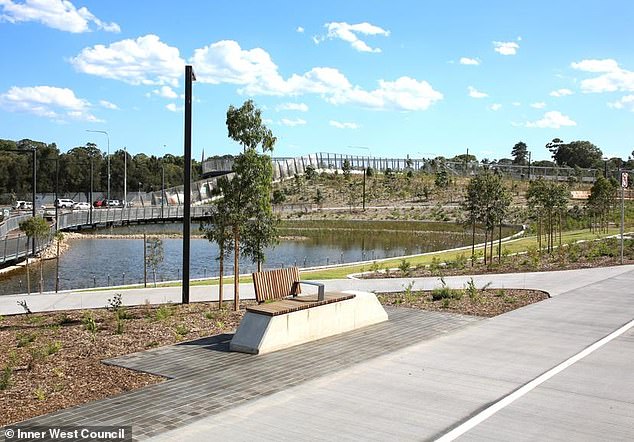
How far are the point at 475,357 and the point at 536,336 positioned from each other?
2002 mm

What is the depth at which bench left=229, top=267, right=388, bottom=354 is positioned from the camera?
9.67m

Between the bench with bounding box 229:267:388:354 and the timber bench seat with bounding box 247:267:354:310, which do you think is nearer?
the bench with bounding box 229:267:388:354

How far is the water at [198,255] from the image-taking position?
90.2 ft

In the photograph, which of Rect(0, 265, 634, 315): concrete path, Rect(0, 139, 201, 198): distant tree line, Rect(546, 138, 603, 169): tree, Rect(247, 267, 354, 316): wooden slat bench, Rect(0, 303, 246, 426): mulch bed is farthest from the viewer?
Rect(546, 138, 603, 169): tree

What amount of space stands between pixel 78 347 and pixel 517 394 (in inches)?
253

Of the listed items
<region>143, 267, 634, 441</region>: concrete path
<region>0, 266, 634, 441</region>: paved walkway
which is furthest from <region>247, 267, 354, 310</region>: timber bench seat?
<region>143, 267, 634, 441</region>: concrete path

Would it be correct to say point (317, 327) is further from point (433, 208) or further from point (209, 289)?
point (433, 208)

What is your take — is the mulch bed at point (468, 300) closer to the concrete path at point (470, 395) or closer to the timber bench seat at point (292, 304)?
the concrete path at point (470, 395)

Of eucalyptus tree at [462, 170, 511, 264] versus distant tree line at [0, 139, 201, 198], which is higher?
distant tree line at [0, 139, 201, 198]

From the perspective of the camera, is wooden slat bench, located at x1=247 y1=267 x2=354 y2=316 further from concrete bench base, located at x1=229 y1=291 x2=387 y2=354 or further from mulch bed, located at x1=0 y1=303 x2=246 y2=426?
mulch bed, located at x1=0 y1=303 x2=246 y2=426

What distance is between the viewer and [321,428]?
254 inches

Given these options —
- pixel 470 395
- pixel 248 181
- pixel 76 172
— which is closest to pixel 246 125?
pixel 248 181

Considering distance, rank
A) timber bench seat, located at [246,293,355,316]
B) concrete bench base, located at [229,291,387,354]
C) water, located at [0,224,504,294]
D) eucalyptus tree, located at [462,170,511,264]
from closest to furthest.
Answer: concrete bench base, located at [229,291,387,354] → timber bench seat, located at [246,293,355,316] → eucalyptus tree, located at [462,170,511,264] → water, located at [0,224,504,294]

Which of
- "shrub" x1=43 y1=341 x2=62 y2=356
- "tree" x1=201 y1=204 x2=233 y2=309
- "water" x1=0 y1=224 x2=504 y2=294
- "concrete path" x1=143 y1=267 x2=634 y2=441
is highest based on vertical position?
"tree" x1=201 y1=204 x2=233 y2=309
